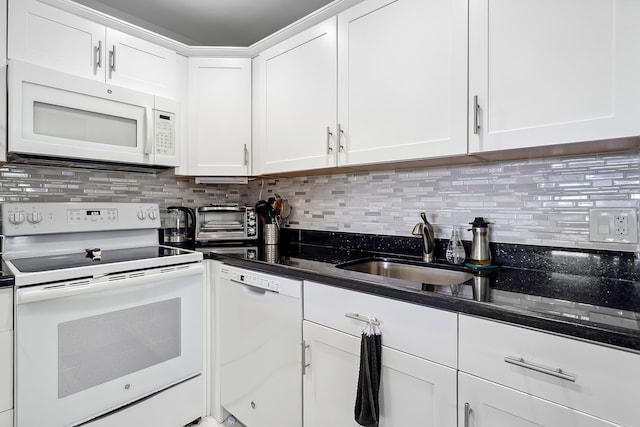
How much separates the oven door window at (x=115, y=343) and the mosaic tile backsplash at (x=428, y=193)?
86 centimetres

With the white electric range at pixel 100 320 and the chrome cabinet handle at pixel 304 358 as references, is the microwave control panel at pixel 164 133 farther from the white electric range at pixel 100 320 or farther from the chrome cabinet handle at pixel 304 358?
→ the chrome cabinet handle at pixel 304 358

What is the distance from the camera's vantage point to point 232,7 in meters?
2.09

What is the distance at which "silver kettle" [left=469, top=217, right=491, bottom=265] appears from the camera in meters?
1.43

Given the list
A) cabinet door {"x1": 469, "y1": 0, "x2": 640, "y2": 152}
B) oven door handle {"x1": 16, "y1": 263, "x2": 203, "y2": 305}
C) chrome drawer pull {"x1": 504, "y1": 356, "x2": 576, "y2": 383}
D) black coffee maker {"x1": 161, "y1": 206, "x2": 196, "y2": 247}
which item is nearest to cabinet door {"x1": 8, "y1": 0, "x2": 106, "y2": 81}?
black coffee maker {"x1": 161, "y1": 206, "x2": 196, "y2": 247}

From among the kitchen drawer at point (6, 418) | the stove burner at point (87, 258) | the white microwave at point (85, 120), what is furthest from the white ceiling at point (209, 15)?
the kitchen drawer at point (6, 418)

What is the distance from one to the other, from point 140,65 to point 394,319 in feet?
6.23

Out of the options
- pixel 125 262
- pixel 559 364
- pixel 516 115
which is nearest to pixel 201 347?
pixel 125 262

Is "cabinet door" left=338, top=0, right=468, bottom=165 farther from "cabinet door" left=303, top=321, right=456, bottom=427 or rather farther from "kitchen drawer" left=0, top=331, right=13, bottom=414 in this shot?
"kitchen drawer" left=0, top=331, right=13, bottom=414

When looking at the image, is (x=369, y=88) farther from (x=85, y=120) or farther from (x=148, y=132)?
(x=85, y=120)

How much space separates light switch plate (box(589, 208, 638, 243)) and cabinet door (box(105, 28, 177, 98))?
7.25ft

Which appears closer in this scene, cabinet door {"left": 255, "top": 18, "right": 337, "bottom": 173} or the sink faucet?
the sink faucet

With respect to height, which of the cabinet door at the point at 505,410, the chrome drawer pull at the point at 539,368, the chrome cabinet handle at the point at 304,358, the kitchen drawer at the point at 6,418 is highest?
the chrome drawer pull at the point at 539,368

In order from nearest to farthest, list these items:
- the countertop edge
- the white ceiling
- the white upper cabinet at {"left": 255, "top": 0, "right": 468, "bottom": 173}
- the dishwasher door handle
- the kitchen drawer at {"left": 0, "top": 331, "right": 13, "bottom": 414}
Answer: the countertop edge → the kitchen drawer at {"left": 0, "top": 331, "right": 13, "bottom": 414} → the white upper cabinet at {"left": 255, "top": 0, "right": 468, "bottom": 173} → the dishwasher door handle → the white ceiling

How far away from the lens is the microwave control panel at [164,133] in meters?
1.96
